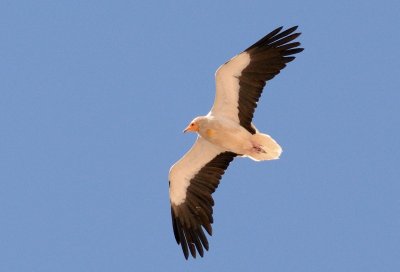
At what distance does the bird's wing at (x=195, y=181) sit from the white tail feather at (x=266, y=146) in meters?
0.81

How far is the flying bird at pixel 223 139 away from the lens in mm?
15430

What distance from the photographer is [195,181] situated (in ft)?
54.1

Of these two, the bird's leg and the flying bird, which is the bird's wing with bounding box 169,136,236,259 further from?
the bird's leg

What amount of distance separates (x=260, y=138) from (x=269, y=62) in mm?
1207

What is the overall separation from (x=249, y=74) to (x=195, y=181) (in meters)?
2.09

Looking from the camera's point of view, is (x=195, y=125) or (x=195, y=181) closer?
(x=195, y=125)

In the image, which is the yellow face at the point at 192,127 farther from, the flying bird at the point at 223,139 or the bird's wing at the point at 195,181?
the bird's wing at the point at 195,181

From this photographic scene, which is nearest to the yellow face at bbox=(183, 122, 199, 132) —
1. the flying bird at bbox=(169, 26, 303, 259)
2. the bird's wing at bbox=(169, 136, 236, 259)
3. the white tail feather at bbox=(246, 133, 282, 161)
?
the flying bird at bbox=(169, 26, 303, 259)

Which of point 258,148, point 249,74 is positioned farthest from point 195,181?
point 249,74

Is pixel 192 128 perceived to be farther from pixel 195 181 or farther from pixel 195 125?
pixel 195 181

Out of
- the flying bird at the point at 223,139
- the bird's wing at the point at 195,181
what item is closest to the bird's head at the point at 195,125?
the flying bird at the point at 223,139

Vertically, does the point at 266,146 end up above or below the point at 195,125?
below

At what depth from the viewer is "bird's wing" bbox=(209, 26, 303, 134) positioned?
15.3 metres

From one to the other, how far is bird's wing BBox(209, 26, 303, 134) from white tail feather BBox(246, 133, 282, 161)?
0.16m
